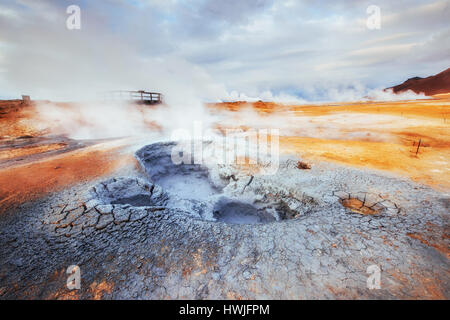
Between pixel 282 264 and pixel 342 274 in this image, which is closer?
pixel 342 274

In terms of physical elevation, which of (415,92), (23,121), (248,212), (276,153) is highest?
(415,92)

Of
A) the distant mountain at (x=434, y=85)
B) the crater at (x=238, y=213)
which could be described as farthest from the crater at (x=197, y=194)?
the distant mountain at (x=434, y=85)

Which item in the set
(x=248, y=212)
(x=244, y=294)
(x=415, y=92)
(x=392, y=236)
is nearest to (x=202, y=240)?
(x=244, y=294)

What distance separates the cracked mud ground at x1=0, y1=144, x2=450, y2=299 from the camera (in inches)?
65.7

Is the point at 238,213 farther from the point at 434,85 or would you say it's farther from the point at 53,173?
the point at 434,85

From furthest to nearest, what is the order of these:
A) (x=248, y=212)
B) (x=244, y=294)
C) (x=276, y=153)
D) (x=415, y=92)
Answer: (x=415, y=92) < (x=276, y=153) < (x=248, y=212) < (x=244, y=294)

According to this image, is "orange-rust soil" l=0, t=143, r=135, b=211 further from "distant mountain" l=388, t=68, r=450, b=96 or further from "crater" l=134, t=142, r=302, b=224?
A: "distant mountain" l=388, t=68, r=450, b=96

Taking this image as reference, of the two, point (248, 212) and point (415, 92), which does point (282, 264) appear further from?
point (415, 92)

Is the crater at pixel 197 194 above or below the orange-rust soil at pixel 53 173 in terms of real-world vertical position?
below

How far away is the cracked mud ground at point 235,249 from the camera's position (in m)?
1.67

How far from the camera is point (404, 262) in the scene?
182 cm

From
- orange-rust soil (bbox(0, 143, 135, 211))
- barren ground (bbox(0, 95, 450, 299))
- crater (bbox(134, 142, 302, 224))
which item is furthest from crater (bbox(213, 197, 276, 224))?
orange-rust soil (bbox(0, 143, 135, 211))

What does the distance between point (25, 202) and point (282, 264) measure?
4061 mm

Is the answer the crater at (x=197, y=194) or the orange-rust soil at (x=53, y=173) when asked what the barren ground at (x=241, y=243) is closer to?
the orange-rust soil at (x=53, y=173)
